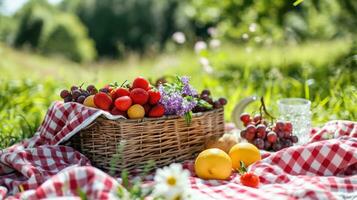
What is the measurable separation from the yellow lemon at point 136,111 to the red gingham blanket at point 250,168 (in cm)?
11

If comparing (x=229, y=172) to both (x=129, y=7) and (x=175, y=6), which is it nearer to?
(x=175, y=6)

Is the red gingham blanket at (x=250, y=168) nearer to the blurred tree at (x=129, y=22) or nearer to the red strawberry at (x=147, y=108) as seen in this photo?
the red strawberry at (x=147, y=108)

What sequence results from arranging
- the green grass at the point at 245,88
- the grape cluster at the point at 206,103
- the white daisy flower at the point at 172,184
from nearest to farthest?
the white daisy flower at the point at 172,184 < the grape cluster at the point at 206,103 < the green grass at the point at 245,88

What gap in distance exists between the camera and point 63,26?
28.5 metres

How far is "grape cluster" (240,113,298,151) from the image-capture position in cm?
342

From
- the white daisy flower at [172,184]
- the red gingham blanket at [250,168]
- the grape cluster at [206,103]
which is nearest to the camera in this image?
the white daisy flower at [172,184]

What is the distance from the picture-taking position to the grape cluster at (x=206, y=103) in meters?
3.28

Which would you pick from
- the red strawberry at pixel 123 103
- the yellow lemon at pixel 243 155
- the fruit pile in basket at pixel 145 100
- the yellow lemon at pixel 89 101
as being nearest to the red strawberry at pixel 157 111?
the fruit pile in basket at pixel 145 100

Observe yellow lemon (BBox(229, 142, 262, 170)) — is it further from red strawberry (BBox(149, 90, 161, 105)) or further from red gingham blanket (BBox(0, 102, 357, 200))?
red strawberry (BBox(149, 90, 161, 105))

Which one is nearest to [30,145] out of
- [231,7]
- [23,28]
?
[231,7]

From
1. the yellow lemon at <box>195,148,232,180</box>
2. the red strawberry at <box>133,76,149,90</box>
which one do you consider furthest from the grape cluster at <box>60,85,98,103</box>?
the yellow lemon at <box>195,148,232,180</box>

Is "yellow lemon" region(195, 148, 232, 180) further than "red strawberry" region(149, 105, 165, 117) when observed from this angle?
No

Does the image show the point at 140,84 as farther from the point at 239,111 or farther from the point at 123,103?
the point at 239,111

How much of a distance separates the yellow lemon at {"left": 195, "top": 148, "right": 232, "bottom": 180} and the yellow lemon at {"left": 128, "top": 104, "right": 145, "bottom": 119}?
41cm
